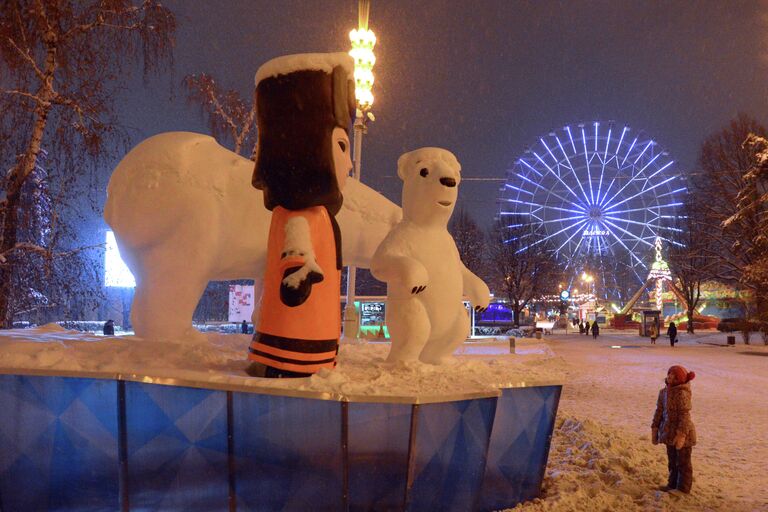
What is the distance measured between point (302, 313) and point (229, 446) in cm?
77

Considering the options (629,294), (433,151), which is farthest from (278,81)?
(629,294)

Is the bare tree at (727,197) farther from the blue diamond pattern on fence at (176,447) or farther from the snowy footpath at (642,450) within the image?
the blue diamond pattern on fence at (176,447)

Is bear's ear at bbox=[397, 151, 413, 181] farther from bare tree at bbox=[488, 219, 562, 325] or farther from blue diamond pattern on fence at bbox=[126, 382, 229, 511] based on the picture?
bare tree at bbox=[488, 219, 562, 325]

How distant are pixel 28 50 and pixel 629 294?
53.5 meters

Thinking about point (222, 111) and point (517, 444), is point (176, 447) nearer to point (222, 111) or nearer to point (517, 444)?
point (517, 444)

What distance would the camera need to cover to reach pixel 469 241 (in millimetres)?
31375

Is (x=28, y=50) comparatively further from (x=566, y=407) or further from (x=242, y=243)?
(x=566, y=407)

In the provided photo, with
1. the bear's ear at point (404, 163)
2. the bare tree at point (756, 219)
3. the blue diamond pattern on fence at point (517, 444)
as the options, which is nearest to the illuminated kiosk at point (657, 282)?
the bare tree at point (756, 219)

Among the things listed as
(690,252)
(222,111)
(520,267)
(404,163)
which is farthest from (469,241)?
(404,163)

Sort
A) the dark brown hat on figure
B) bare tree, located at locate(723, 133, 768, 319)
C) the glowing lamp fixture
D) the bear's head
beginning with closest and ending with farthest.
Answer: the dark brown hat on figure, the bear's head, the glowing lamp fixture, bare tree, located at locate(723, 133, 768, 319)

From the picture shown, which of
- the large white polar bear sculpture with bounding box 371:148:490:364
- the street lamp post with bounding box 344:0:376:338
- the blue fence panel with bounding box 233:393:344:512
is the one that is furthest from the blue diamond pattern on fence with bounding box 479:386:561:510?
the street lamp post with bounding box 344:0:376:338

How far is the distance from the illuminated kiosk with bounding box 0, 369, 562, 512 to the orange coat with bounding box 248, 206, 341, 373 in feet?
0.90

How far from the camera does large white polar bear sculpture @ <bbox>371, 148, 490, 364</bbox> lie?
3.65m

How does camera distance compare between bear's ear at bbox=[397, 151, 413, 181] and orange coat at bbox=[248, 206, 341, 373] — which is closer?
orange coat at bbox=[248, 206, 341, 373]
